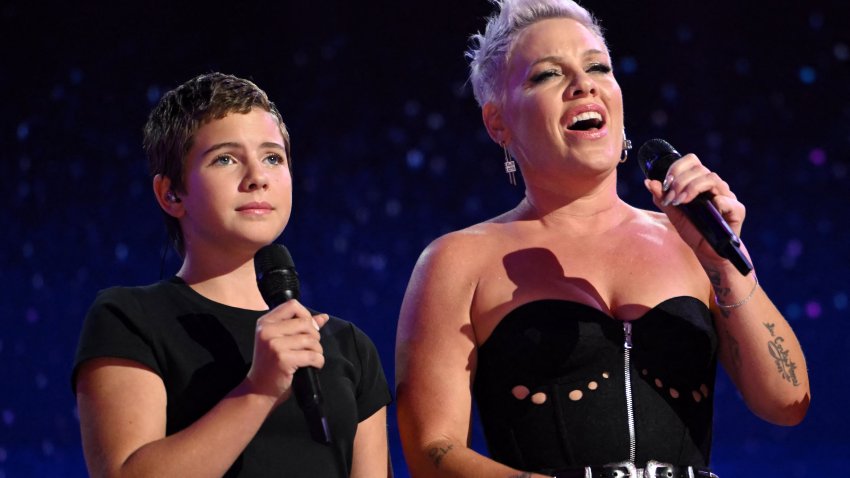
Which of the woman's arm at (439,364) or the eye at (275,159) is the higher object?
the eye at (275,159)

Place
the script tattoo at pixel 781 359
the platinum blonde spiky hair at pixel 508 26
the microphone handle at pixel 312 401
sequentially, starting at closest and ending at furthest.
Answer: the microphone handle at pixel 312 401 → the script tattoo at pixel 781 359 → the platinum blonde spiky hair at pixel 508 26

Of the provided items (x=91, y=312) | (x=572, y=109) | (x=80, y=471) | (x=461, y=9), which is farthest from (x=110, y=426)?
(x=461, y=9)

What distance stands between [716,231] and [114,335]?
82 cm

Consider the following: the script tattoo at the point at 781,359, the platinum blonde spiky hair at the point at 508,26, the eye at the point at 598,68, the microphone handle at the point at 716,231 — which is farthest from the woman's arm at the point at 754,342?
the platinum blonde spiky hair at the point at 508,26

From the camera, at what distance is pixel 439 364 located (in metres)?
1.70

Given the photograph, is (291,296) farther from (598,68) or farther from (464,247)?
(598,68)

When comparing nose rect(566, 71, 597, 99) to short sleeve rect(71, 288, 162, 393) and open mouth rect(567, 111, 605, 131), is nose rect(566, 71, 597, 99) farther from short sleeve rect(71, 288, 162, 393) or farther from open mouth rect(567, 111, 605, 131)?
short sleeve rect(71, 288, 162, 393)

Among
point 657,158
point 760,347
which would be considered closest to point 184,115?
point 657,158

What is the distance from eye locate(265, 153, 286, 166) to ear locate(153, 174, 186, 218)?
5.9 inches

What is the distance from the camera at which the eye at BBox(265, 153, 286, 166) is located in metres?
1.62

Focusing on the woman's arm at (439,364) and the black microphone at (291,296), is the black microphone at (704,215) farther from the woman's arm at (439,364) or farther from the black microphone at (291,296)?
the black microphone at (291,296)

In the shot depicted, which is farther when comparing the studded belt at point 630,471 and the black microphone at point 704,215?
the studded belt at point 630,471

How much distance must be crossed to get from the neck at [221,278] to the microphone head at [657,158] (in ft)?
2.04

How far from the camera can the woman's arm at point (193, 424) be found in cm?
131
